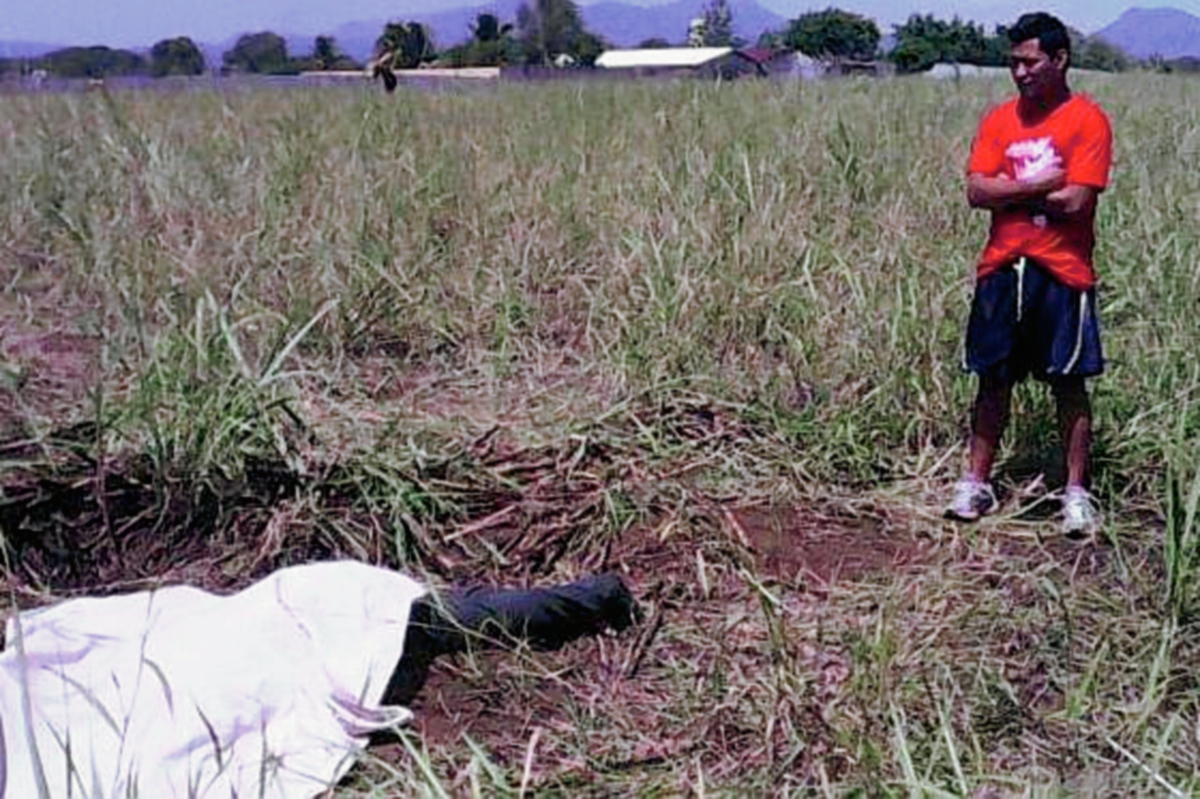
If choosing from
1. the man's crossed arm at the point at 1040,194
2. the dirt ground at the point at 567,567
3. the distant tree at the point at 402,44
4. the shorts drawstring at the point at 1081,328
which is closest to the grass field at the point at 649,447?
the dirt ground at the point at 567,567

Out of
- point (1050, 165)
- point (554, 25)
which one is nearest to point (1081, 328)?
point (1050, 165)

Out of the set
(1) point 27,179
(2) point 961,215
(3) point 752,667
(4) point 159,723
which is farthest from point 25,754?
(1) point 27,179

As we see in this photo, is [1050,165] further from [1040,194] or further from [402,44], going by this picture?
[402,44]

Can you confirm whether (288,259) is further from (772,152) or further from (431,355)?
(772,152)

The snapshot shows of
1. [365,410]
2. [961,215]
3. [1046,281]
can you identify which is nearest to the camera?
[1046,281]

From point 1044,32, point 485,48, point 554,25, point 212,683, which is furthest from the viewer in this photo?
point 554,25

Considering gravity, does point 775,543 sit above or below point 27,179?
below

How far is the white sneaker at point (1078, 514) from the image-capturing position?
2.88 m

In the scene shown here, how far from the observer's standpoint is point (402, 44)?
12531mm

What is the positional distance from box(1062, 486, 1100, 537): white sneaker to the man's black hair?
90cm

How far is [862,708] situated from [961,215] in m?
3.34

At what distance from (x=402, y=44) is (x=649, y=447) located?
1002cm

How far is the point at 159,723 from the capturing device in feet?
6.91

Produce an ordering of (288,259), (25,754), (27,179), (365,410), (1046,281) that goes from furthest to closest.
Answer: (27,179)
(288,259)
(365,410)
(1046,281)
(25,754)
